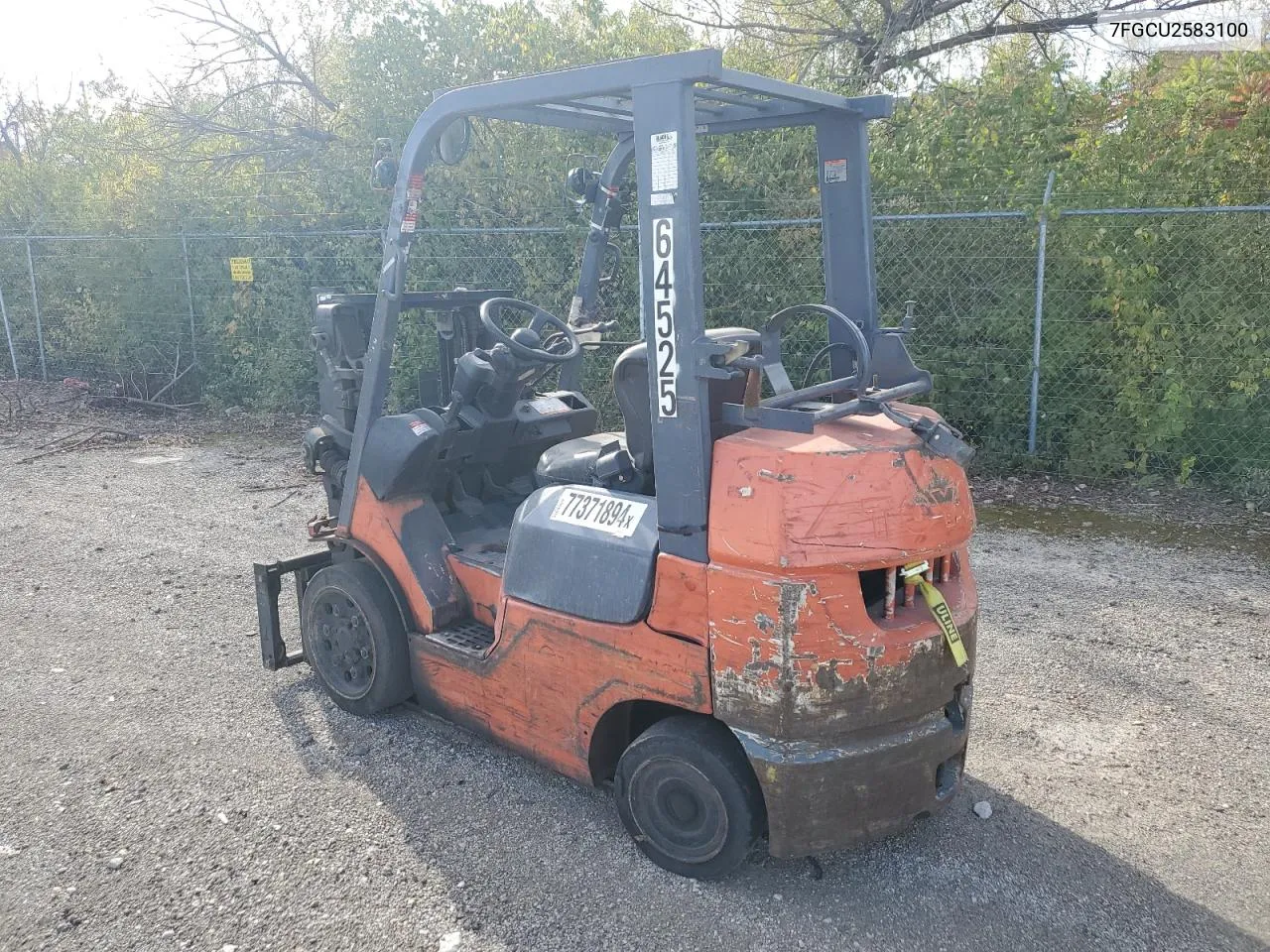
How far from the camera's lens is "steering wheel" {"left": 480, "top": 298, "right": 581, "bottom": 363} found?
416 centimetres

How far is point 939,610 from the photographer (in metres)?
3.17

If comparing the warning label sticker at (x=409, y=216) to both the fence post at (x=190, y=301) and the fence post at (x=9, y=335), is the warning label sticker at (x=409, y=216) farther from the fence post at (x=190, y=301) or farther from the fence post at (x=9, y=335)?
the fence post at (x=9, y=335)

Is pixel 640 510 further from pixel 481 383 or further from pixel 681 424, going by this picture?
pixel 481 383

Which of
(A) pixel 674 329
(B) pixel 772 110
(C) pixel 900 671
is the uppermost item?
(B) pixel 772 110

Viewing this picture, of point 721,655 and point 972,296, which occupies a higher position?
point 972,296

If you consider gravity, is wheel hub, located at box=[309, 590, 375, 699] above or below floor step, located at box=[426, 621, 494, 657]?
below

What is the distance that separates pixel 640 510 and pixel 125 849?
213cm

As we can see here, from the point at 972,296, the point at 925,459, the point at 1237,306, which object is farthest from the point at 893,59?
the point at 925,459

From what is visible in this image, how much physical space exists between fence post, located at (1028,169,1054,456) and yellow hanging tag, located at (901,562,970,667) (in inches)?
202

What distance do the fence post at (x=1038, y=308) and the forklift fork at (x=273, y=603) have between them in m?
5.42

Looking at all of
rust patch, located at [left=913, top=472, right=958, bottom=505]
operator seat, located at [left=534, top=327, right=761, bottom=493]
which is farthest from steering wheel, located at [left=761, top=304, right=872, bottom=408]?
rust patch, located at [left=913, top=472, right=958, bottom=505]

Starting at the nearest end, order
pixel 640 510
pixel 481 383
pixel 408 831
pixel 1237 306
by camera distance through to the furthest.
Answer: pixel 640 510
pixel 408 831
pixel 481 383
pixel 1237 306

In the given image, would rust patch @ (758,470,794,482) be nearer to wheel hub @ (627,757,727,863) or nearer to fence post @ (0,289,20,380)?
wheel hub @ (627,757,727,863)

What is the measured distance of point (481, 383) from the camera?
4297 millimetres
